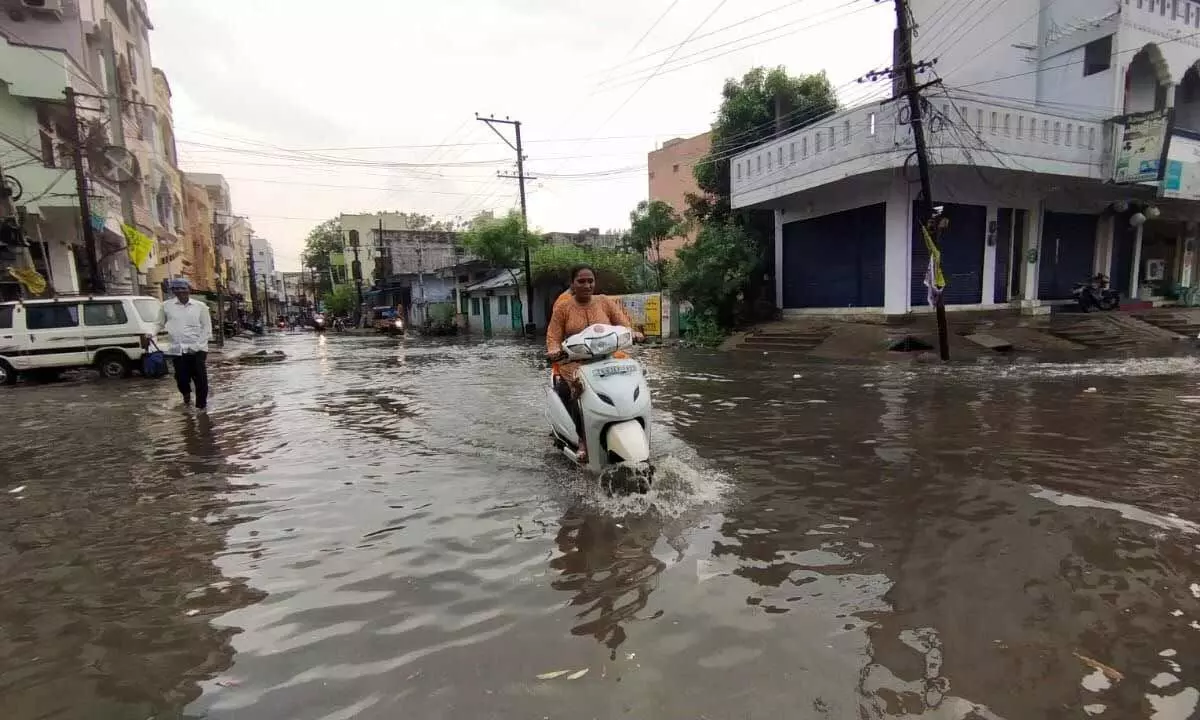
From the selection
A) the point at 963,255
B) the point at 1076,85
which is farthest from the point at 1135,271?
the point at 963,255

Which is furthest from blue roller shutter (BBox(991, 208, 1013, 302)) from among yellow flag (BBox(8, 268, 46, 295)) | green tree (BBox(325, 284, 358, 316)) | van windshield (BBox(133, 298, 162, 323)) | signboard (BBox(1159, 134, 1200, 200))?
green tree (BBox(325, 284, 358, 316))

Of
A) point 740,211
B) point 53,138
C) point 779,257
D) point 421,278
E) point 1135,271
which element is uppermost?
point 53,138

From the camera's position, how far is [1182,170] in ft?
56.9

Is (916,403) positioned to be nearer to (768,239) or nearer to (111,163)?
(768,239)

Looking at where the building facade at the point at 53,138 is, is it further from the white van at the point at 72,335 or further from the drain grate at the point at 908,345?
the drain grate at the point at 908,345

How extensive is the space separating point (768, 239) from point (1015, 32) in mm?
9068

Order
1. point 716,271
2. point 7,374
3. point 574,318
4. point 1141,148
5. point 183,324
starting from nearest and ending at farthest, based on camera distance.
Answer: point 574,318, point 183,324, point 7,374, point 1141,148, point 716,271

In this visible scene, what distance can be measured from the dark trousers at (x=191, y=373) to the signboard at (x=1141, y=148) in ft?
70.1

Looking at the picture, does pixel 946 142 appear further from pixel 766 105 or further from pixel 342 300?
pixel 342 300

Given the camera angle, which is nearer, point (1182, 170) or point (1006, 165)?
point (1006, 165)

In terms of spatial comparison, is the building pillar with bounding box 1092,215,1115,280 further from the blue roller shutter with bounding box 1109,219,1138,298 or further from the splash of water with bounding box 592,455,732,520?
the splash of water with bounding box 592,455,732,520

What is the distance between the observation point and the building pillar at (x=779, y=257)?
64.2ft

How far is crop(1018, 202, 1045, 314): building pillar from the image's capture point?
1739 cm

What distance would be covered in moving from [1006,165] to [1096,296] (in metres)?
6.38
